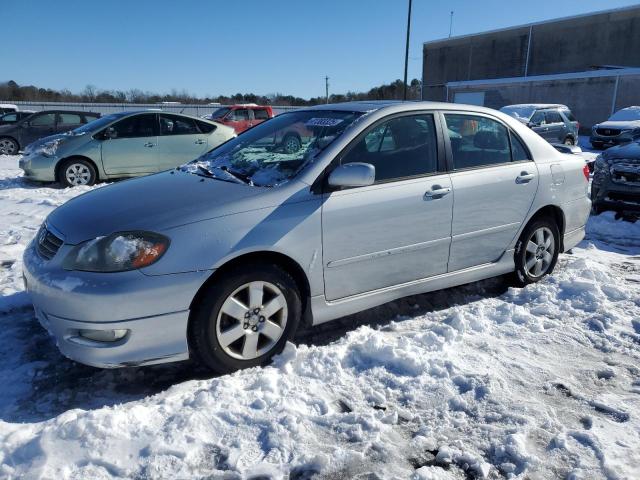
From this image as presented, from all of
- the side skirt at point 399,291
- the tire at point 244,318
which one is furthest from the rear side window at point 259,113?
the tire at point 244,318

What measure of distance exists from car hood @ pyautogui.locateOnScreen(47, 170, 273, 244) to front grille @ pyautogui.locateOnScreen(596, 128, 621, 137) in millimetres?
19483

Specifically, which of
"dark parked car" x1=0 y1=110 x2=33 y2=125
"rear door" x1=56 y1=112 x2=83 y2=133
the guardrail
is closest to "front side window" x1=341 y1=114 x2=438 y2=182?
"rear door" x1=56 y1=112 x2=83 y2=133

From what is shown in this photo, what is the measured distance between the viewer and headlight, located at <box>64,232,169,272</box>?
2.86m

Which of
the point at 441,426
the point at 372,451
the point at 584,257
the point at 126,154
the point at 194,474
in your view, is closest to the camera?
the point at 194,474

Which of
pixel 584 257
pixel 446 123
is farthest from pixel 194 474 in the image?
pixel 584 257

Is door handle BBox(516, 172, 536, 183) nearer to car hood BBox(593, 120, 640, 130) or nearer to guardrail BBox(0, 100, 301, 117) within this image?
car hood BBox(593, 120, 640, 130)

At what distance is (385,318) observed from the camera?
162 inches

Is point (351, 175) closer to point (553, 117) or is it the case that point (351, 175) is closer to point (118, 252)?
point (118, 252)

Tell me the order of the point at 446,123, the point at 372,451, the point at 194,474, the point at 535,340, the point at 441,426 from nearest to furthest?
the point at 194,474 < the point at 372,451 < the point at 441,426 < the point at 535,340 < the point at 446,123

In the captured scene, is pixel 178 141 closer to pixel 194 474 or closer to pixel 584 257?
pixel 584 257

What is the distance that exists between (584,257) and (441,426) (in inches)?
149

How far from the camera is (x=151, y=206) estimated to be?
126 inches

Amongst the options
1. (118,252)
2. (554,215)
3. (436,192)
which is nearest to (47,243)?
(118,252)

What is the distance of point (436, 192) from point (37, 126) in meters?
14.8
